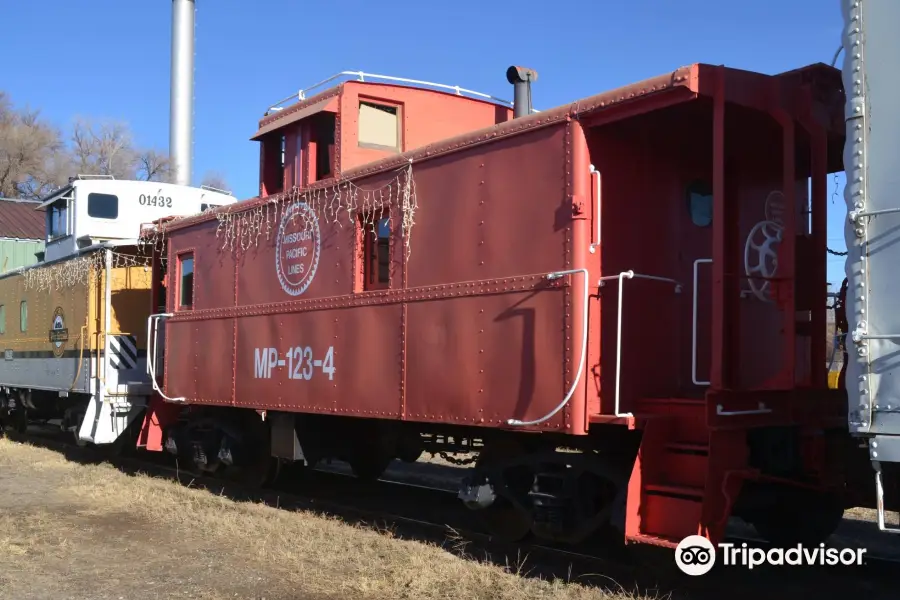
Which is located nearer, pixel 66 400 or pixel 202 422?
pixel 202 422

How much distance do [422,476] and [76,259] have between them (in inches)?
251

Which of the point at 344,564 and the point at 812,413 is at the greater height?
the point at 812,413

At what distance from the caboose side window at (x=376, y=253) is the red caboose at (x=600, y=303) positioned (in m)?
0.03

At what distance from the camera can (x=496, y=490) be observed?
6.88m

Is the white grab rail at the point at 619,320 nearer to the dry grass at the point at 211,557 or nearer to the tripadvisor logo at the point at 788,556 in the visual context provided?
the dry grass at the point at 211,557

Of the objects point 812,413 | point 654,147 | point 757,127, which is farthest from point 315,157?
point 812,413

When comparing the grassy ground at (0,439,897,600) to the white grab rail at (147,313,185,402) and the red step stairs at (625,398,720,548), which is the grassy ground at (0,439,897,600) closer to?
the red step stairs at (625,398,720,548)

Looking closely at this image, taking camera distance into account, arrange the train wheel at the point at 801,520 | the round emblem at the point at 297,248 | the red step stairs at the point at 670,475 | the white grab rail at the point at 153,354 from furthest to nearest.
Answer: the white grab rail at the point at 153,354, the round emblem at the point at 297,248, the train wheel at the point at 801,520, the red step stairs at the point at 670,475

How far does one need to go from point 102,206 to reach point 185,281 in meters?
4.19

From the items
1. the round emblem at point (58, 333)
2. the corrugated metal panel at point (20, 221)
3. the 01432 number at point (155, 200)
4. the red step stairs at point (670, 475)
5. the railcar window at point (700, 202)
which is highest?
the corrugated metal panel at point (20, 221)

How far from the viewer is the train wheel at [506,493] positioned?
269 inches

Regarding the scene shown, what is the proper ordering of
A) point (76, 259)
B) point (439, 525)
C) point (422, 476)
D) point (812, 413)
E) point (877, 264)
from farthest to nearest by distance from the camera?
point (76, 259), point (422, 476), point (439, 525), point (812, 413), point (877, 264)

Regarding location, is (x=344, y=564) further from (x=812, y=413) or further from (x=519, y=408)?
(x=812, y=413)

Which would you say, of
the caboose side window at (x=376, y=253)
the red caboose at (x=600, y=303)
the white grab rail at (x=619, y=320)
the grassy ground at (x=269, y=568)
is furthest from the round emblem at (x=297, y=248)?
the white grab rail at (x=619, y=320)
